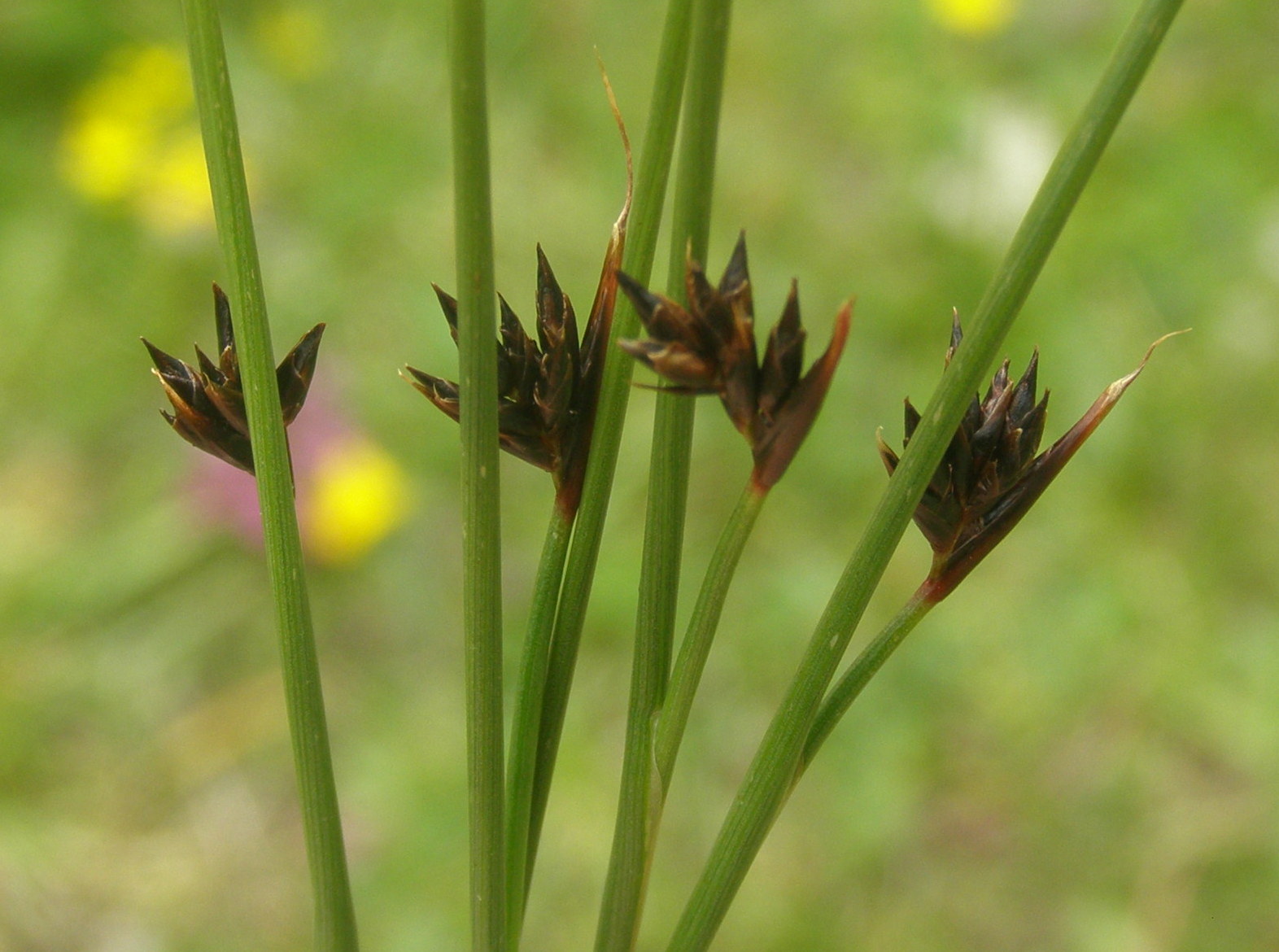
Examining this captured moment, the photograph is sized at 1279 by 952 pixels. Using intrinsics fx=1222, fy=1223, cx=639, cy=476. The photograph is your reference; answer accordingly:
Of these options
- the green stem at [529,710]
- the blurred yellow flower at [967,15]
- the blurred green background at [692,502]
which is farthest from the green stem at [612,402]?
the blurred yellow flower at [967,15]

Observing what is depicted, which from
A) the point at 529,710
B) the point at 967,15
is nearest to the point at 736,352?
the point at 529,710

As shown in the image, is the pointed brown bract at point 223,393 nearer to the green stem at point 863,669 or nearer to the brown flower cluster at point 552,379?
the brown flower cluster at point 552,379

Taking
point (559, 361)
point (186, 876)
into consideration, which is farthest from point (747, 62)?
point (559, 361)

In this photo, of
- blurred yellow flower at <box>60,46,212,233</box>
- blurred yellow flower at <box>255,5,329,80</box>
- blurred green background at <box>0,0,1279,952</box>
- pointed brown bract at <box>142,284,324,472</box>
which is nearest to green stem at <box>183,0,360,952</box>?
pointed brown bract at <box>142,284,324,472</box>

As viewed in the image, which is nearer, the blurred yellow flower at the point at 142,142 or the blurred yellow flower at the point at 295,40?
the blurred yellow flower at the point at 142,142

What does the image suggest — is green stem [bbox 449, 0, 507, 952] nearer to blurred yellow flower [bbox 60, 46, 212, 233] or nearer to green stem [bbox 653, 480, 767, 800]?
green stem [bbox 653, 480, 767, 800]

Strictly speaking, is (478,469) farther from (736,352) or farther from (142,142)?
(142,142)
